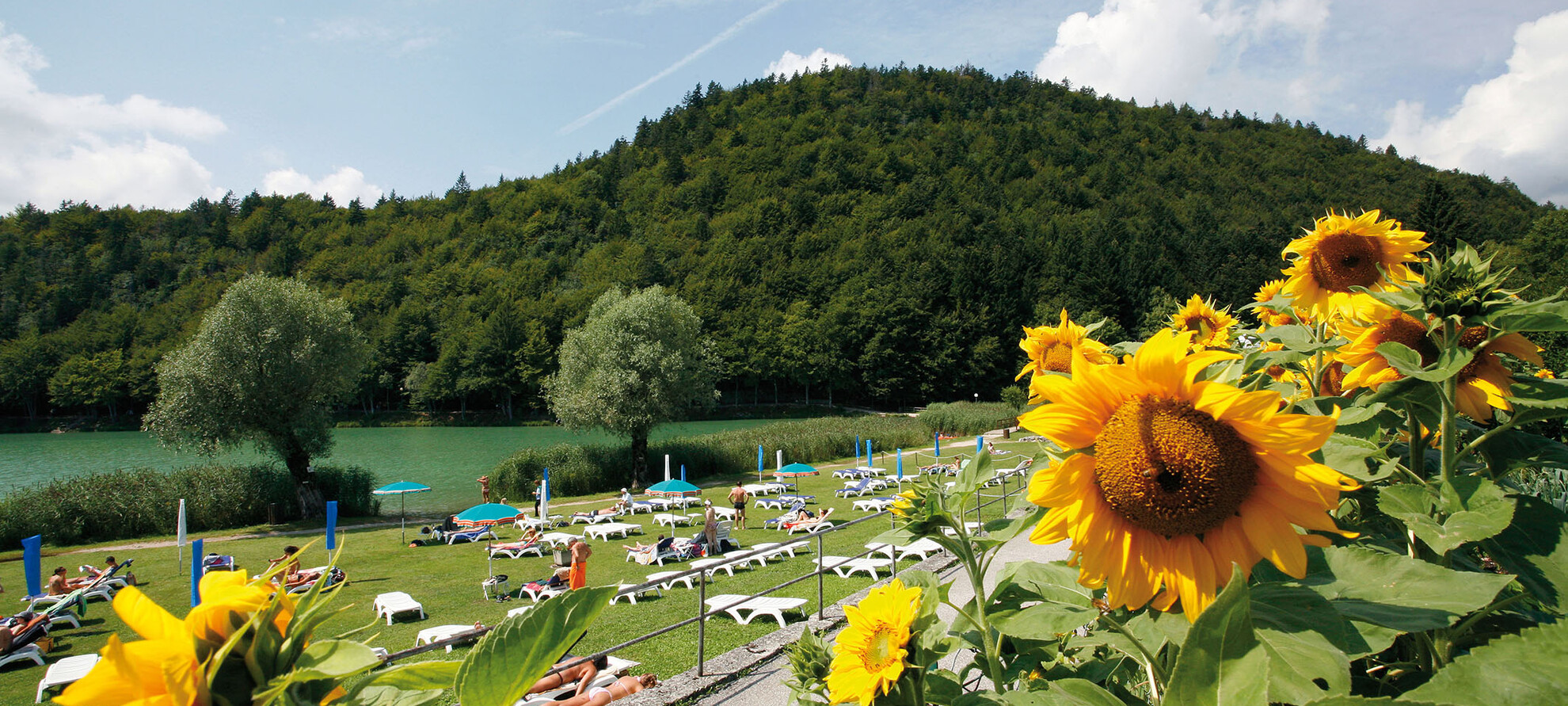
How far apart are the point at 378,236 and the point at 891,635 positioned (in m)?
115

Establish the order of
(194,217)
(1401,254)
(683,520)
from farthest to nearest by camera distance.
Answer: (194,217) < (683,520) < (1401,254)

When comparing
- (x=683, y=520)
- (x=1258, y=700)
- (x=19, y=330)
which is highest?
(x=19, y=330)

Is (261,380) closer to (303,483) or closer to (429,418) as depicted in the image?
(303,483)

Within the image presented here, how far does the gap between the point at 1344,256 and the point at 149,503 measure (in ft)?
83.3

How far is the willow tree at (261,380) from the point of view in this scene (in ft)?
67.7

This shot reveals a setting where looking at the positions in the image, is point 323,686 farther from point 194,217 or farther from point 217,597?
point 194,217

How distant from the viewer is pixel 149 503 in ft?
63.1

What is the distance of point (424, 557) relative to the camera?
1561 centimetres

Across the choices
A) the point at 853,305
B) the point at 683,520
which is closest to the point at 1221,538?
the point at 683,520

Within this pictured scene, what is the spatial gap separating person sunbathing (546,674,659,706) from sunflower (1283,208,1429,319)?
6122mm

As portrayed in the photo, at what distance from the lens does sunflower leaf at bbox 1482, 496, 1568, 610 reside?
0.89m

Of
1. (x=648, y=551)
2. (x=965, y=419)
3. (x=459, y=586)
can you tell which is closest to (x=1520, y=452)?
(x=648, y=551)

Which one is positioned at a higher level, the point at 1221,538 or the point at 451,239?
the point at 451,239

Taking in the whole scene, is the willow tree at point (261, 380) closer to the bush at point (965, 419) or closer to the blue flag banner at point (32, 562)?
the blue flag banner at point (32, 562)
